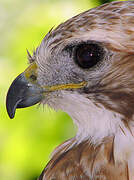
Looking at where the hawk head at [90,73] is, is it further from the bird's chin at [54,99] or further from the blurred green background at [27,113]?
the blurred green background at [27,113]

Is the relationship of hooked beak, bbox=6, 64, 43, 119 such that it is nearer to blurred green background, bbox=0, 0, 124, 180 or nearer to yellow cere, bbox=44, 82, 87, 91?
yellow cere, bbox=44, 82, 87, 91

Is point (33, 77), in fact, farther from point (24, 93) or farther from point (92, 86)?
point (92, 86)

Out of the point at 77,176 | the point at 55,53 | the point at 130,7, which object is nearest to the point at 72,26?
the point at 55,53

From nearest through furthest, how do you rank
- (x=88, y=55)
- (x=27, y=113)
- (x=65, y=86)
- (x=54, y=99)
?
(x=88, y=55), (x=65, y=86), (x=54, y=99), (x=27, y=113)

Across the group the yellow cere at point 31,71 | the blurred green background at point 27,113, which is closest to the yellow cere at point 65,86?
the yellow cere at point 31,71

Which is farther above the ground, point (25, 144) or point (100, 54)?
point (100, 54)

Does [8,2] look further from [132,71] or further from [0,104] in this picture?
[132,71]

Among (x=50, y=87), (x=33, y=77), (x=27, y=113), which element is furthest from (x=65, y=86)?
(x=27, y=113)
